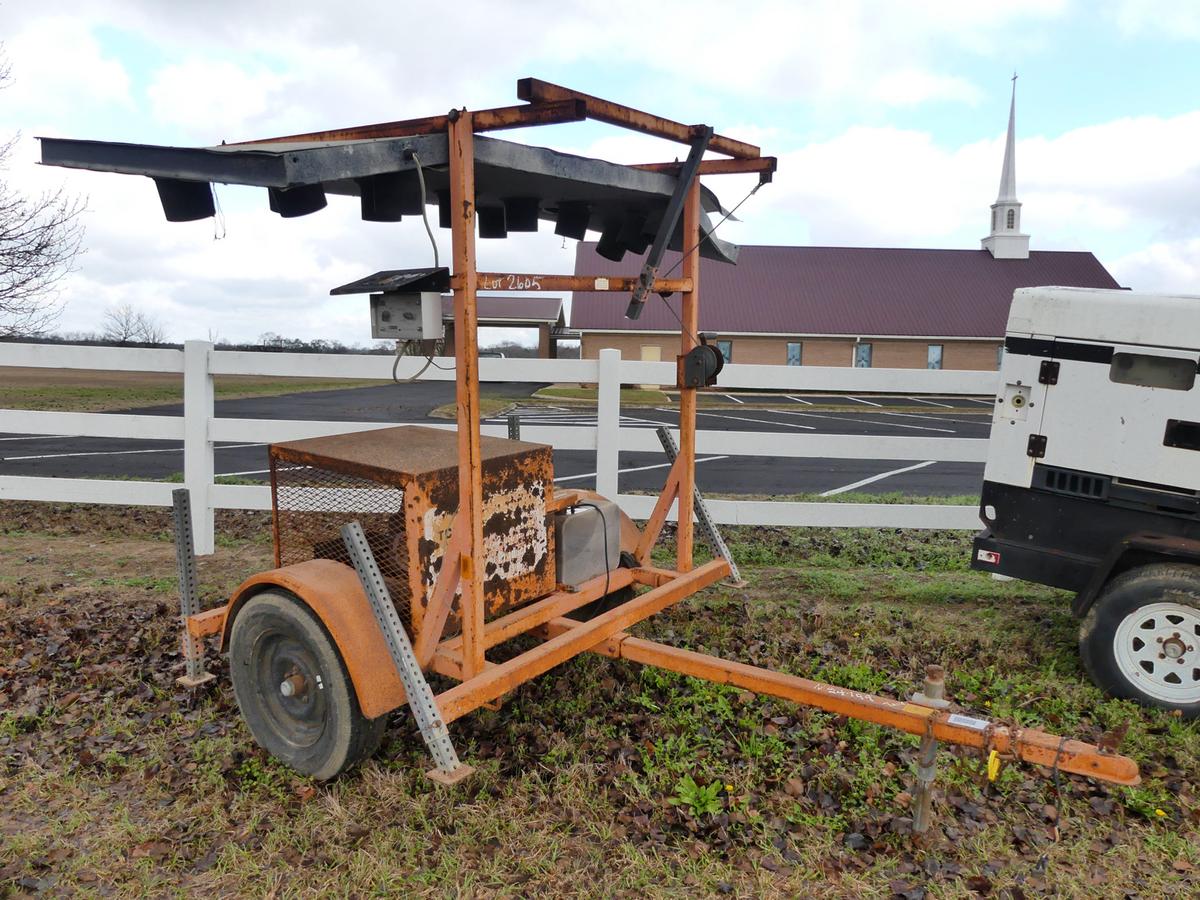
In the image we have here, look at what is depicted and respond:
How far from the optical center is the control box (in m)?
3.15

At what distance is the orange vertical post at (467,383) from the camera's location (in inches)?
118

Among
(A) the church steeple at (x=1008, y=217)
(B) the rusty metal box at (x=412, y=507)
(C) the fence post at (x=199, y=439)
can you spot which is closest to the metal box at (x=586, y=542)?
(B) the rusty metal box at (x=412, y=507)

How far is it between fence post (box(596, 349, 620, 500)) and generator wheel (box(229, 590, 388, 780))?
3.22 m

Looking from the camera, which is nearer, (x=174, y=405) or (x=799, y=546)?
(x=799, y=546)

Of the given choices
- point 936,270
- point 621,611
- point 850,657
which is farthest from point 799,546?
point 936,270

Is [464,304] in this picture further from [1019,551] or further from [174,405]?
[174,405]

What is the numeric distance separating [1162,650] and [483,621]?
3.34 metres

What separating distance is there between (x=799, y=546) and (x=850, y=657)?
2626 mm

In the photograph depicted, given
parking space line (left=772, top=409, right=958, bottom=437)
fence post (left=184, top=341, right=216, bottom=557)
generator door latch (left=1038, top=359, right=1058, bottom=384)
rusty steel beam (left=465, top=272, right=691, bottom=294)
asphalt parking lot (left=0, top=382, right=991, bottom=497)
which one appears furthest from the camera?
parking space line (left=772, top=409, right=958, bottom=437)

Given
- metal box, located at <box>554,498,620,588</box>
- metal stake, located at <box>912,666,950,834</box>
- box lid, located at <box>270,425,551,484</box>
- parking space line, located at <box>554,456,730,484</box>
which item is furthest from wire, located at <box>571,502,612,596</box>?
parking space line, located at <box>554,456,730,484</box>

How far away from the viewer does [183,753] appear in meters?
3.72

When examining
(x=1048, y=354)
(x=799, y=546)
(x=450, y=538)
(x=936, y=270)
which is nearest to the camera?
(x=450, y=538)

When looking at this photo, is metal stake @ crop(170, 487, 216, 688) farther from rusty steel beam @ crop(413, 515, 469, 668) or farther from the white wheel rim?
the white wheel rim

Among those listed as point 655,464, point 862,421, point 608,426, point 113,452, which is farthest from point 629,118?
point 862,421
